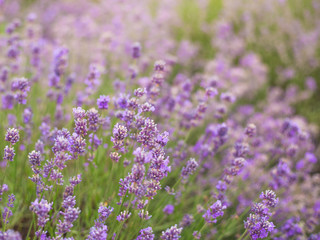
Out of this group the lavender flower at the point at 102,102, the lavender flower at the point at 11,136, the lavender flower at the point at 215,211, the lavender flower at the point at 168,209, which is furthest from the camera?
the lavender flower at the point at 168,209

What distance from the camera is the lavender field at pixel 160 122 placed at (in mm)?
1616

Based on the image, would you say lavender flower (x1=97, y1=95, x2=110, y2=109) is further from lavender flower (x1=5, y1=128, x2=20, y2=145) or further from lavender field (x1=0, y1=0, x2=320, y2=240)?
lavender flower (x1=5, y1=128, x2=20, y2=145)

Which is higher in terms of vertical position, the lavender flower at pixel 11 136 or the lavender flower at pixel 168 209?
the lavender flower at pixel 168 209

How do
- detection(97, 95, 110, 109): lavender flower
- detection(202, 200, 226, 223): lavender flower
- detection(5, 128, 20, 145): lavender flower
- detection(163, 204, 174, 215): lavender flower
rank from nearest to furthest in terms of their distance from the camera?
detection(5, 128, 20, 145): lavender flower < detection(202, 200, 226, 223): lavender flower < detection(97, 95, 110, 109): lavender flower < detection(163, 204, 174, 215): lavender flower

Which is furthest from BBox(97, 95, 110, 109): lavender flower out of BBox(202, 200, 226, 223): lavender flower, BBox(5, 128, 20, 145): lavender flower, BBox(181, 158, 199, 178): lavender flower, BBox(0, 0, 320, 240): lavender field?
BBox(202, 200, 226, 223): lavender flower

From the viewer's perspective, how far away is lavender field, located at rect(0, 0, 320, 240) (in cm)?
162

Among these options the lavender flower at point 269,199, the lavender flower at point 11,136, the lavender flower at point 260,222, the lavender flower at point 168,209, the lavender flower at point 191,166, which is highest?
the lavender flower at point 191,166

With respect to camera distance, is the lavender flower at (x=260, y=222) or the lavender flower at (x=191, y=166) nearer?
the lavender flower at (x=260, y=222)

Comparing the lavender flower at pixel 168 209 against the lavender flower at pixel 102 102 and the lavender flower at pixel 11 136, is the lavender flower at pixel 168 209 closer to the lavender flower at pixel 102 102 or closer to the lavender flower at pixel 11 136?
the lavender flower at pixel 102 102

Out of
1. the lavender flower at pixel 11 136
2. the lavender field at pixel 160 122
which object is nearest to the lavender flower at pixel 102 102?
the lavender field at pixel 160 122

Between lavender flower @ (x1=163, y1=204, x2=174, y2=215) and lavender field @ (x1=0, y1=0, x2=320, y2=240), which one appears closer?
lavender field @ (x1=0, y1=0, x2=320, y2=240)

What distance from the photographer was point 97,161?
7.45 ft

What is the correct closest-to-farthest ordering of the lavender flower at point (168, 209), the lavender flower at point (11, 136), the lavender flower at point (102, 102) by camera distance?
the lavender flower at point (11, 136), the lavender flower at point (102, 102), the lavender flower at point (168, 209)

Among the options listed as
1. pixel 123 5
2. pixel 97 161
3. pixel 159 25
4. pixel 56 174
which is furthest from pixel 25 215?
pixel 123 5
